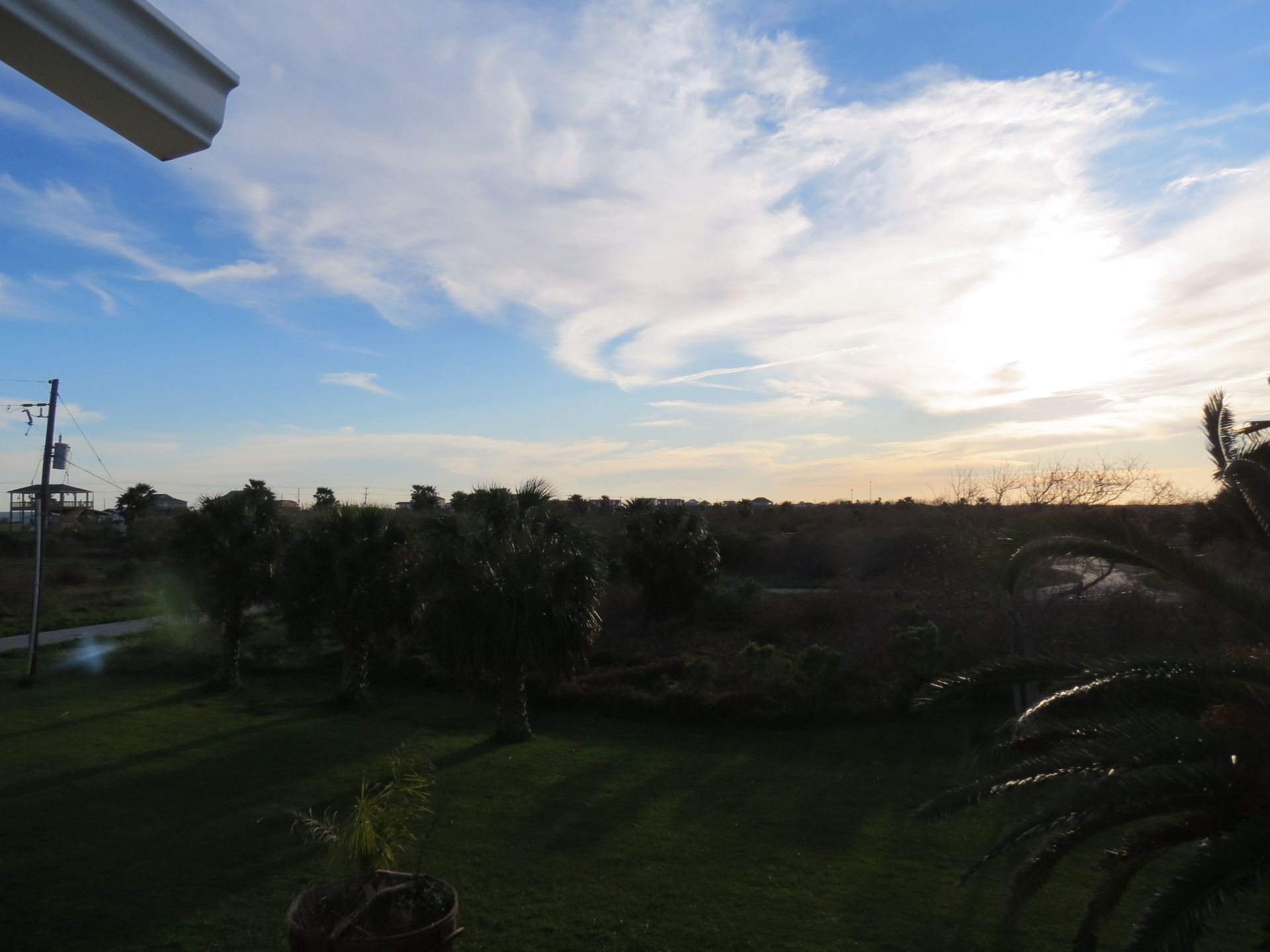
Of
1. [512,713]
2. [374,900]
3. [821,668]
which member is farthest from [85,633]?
[374,900]

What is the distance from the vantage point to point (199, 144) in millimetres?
1684

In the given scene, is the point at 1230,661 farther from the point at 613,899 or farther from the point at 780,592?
the point at 780,592

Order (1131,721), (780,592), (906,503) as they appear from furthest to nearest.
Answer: (906,503), (780,592), (1131,721)

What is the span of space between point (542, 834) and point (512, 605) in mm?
5182

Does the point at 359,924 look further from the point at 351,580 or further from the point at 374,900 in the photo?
the point at 351,580

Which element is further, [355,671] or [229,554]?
[229,554]

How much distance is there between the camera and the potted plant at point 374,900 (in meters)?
5.09

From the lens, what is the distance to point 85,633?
2738cm

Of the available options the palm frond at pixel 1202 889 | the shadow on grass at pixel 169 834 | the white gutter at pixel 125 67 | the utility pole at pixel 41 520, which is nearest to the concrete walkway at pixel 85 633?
the utility pole at pixel 41 520

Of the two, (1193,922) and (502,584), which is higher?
(502,584)

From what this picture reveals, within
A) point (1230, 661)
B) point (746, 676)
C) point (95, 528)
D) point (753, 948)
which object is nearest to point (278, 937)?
point (753, 948)

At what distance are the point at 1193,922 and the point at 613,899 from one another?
207 inches

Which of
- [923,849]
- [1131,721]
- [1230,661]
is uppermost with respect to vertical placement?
[1230,661]

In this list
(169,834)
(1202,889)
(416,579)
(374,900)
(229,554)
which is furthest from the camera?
(229,554)
